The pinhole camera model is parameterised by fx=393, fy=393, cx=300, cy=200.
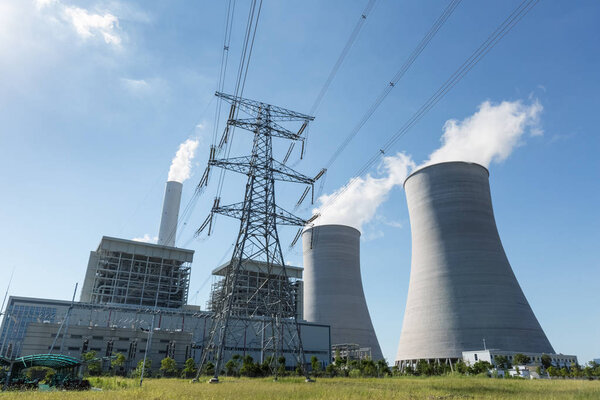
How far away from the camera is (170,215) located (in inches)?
1897

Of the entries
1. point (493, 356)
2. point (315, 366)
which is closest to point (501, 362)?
point (493, 356)

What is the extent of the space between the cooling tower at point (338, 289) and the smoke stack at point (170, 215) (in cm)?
1700

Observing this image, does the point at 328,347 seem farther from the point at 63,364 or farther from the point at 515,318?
the point at 63,364

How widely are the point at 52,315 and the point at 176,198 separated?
740 inches

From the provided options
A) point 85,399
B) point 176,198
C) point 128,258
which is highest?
point 176,198

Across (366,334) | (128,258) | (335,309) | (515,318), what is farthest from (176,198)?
(515,318)

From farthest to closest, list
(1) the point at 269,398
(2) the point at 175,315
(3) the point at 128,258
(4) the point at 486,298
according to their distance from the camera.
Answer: (3) the point at 128,258, (2) the point at 175,315, (4) the point at 486,298, (1) the point at 269,398

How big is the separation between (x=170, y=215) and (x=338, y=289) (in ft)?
73.2

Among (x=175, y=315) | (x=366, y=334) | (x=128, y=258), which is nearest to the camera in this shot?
(x=175, y=315)

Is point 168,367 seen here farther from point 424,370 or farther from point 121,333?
point 424,370

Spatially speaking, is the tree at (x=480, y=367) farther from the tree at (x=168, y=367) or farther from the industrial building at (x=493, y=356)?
the tree at (x=168, y=367)

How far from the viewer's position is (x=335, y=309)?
4134cm

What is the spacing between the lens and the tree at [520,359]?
90.8ft

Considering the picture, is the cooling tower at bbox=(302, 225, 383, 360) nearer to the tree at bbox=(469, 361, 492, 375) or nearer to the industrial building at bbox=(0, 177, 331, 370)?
the industrial building at bbox=(0, 177, 331, 370)
